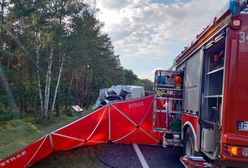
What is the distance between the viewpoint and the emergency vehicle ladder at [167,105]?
8.66m

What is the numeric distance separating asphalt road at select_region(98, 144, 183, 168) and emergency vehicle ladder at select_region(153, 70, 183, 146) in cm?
58

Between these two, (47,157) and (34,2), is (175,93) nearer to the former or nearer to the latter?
(47,157)

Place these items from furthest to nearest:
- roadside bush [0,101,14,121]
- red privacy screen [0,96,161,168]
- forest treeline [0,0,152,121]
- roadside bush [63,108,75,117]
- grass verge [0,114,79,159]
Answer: roadside bush [63,108,75,117]
forest treeline [0,0,152,121]
roadside bush [0,101,14,121]
grass verge [0,114,79,159]
red privacy screen [0,96,161,168]

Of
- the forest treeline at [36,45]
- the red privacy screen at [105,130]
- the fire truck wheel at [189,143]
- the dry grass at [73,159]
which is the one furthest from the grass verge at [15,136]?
the fire truck wheel at [189,143]

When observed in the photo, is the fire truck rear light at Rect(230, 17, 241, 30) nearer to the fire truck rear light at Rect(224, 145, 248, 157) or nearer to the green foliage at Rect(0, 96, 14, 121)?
the fire truck rear light at Rect(224, 145, 248, 157)

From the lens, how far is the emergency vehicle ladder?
866 centimetres

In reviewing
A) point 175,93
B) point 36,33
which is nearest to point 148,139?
point 175,93

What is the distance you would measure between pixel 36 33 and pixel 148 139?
1451cm

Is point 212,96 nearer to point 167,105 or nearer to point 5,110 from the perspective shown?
point 167,105

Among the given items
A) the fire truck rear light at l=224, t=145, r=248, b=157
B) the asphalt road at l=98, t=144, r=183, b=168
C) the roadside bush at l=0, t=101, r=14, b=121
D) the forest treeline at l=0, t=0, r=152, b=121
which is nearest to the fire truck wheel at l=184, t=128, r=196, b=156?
the asphalt road at l=98, t=144, r=183, b=168

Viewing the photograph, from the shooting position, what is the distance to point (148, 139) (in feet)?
31.7

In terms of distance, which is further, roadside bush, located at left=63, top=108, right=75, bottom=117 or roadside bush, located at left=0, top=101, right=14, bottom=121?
roadside bush, located at left=63, top=108, right=75, bottom=117

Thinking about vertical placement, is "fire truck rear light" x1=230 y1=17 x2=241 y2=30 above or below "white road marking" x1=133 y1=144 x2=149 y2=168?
above

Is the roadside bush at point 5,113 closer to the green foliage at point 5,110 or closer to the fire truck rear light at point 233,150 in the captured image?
the green foliage at point 5,110
